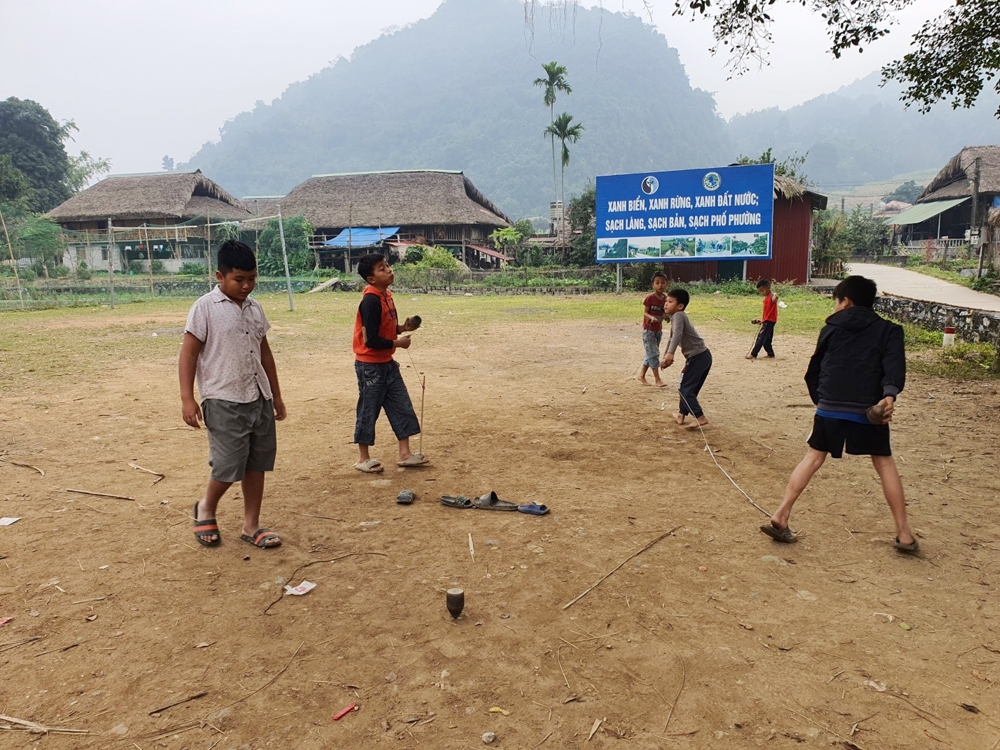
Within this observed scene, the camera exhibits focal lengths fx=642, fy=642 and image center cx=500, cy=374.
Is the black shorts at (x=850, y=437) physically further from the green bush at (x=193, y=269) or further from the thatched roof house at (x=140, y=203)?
the thatched roof house at (x=140, y=203)

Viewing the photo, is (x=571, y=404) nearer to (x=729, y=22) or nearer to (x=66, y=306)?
(x=729, y=22)

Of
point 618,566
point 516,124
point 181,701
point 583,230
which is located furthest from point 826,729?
point 516,124

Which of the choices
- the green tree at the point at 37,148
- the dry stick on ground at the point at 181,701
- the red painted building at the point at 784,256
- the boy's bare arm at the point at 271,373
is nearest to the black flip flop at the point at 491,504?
the boy's bare arm at the point at 271,373

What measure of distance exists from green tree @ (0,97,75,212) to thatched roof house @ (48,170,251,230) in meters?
9.71

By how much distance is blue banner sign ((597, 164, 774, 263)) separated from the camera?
21703 millimetres

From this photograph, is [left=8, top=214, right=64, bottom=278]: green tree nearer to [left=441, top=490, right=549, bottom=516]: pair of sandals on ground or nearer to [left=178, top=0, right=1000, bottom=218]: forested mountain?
[left=441, top=490, right=549, bottom=516]: pair of sandals on ground

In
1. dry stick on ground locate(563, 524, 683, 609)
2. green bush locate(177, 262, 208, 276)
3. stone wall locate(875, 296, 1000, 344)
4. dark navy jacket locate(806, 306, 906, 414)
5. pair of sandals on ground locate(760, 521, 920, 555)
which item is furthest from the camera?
green bush locate(177, 262, 208, 276)

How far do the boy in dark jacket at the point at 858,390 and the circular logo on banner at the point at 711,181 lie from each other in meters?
20.1

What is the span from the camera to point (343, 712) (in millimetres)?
2316

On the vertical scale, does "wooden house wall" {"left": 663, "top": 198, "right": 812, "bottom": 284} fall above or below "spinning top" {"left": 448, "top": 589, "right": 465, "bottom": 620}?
above

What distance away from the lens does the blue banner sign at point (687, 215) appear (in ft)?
71.2

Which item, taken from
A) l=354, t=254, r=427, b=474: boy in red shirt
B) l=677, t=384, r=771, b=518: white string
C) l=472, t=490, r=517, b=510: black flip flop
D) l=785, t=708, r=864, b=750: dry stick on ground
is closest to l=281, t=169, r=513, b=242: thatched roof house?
l=677, t=384, r=771, b=518: white string

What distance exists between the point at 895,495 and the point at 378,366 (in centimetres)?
344

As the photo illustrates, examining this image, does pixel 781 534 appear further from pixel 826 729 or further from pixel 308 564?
pixel 308 564
